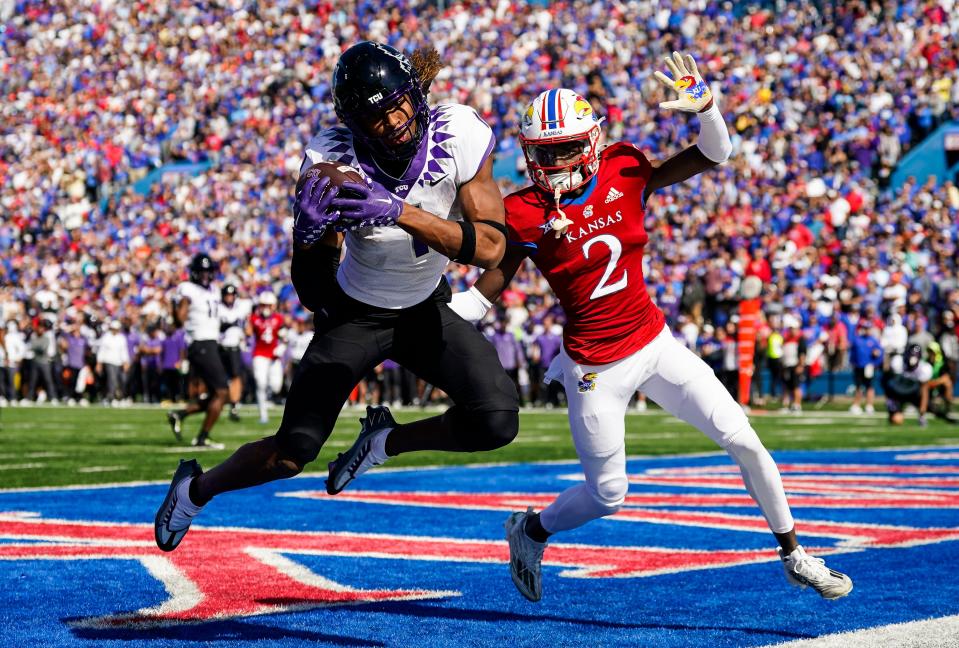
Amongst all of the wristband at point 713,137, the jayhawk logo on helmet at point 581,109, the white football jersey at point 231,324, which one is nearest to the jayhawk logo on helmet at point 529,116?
the jayhawk logo on helmet at point 581,109

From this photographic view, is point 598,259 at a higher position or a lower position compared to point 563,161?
lower

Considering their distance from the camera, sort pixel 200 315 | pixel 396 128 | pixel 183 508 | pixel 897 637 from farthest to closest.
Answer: pixel 200 315 < pixel 183 508 < pixel 396 128 < pixel 897 637

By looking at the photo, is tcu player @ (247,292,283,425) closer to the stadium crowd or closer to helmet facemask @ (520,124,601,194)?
the stadium crowd

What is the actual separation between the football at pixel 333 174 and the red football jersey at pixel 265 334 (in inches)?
535

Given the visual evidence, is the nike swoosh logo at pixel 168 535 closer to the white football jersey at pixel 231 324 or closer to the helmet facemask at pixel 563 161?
the helmet facemask at pixel 563 161

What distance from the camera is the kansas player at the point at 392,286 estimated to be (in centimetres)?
461

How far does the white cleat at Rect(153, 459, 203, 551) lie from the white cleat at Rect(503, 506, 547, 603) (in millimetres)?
1252

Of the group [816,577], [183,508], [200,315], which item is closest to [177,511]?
[183,508]

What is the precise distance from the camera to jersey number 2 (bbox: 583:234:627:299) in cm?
509

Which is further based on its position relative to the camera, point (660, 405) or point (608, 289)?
point (608, 289)

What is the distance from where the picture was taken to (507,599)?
541 cm

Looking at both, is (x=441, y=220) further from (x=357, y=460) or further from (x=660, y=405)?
(x=357, y=460)

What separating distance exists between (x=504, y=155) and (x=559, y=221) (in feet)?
74.8

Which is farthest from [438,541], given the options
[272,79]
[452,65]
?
[272,79]
